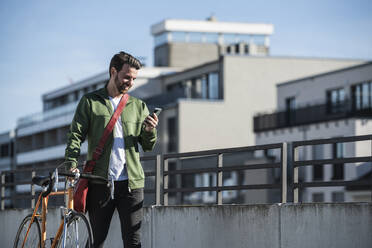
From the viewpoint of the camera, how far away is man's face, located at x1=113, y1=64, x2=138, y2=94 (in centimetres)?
808

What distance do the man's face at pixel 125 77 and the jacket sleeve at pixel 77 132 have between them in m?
0.34

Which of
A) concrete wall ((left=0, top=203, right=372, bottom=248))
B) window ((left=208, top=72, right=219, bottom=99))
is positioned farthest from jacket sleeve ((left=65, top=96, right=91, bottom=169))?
window ((left=208, top=72, right=219, bottom=99))

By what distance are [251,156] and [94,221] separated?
58.7m

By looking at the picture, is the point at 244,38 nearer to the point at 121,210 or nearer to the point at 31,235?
the point at 31,235

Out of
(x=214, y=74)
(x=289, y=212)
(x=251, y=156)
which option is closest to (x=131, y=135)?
(x=289, y=212)

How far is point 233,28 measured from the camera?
350ft

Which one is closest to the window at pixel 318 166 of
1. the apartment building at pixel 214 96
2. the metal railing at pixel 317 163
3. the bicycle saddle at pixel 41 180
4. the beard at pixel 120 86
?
the apartment building at pixel 214 96

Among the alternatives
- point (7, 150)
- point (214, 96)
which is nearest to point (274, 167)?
point (214, 96)

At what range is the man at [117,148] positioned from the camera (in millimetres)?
8125

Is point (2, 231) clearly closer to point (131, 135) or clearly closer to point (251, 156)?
point (131, 135)

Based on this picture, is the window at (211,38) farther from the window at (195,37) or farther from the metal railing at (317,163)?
the metal railing at (317,163)

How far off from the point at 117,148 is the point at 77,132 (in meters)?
0.40

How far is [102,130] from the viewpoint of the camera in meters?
8.19

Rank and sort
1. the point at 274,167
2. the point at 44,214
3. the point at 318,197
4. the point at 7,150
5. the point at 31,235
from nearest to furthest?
the point at 44,214 < the point at 31,235 < the point at 274,167 < the point at 318,197 < the point at 7,150
